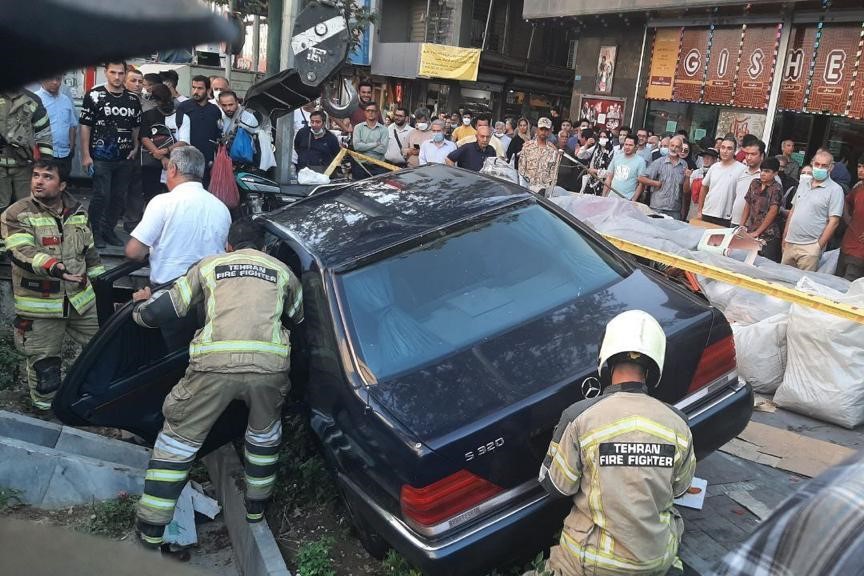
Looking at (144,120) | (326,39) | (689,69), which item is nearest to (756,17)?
(689,69)

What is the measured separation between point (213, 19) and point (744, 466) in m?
4.21

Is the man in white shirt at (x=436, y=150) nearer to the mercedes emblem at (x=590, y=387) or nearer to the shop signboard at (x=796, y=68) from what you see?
the shop signboard at (x=796, y=68)

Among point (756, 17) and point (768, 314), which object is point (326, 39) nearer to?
point (768, 314)

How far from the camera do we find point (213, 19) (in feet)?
2.65

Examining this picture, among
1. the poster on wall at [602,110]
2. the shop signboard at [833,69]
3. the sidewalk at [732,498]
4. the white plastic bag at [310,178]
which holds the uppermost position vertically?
the shop signboard at [833,69]

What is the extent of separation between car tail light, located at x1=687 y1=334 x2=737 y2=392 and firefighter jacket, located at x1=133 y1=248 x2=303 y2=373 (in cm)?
196

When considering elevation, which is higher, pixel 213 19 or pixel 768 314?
pixel 213 19

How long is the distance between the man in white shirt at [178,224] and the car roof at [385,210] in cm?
65

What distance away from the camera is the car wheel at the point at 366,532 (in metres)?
2.95

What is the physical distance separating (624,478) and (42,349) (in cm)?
407

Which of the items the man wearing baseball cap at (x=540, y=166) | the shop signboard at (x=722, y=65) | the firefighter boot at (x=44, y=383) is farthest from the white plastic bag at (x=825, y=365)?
the shop signboard at (x=722, y=65)

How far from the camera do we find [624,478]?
228 centimetres

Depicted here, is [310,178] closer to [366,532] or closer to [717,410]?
[366,532]

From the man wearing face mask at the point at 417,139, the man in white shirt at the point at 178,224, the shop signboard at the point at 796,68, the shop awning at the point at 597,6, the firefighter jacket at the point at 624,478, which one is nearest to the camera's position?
the firefighter jacket at the point at 624,478
